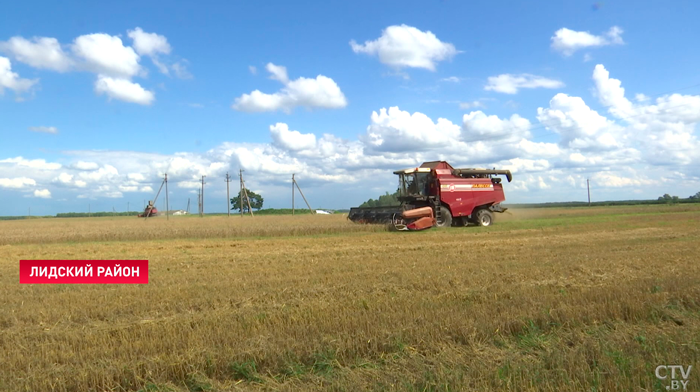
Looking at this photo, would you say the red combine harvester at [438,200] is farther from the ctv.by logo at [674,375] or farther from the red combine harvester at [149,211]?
the red combine harvester at [149,211]

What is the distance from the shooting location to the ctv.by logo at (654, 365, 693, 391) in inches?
168

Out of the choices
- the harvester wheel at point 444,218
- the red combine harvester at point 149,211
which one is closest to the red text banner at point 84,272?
the harvester wheel at point 444,218

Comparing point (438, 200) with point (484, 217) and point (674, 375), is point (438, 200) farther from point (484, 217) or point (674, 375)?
point (674, 375)

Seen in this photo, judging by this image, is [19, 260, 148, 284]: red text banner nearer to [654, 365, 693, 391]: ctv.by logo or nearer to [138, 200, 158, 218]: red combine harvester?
[654, 365, 693, 391]: ctv.by logo

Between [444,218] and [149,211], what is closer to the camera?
[444,218]

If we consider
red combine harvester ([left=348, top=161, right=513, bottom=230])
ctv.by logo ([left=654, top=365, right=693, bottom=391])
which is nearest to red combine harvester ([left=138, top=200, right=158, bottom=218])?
red combine harvester ([left=348, top=161, right=513, bottom=230])

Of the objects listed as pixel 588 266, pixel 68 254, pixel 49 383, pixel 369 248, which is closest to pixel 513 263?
pixel 588 266

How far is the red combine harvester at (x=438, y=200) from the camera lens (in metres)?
23.2

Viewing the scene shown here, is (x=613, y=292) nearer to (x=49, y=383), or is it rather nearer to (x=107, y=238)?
(x=49, y=383)

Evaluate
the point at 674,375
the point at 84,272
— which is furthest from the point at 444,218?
the point at 674,375

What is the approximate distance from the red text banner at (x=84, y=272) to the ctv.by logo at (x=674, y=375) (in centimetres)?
864

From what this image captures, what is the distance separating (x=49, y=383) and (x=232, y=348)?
5.24 ft

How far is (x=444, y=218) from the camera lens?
80.8 feet

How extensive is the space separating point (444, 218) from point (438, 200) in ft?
3.49
